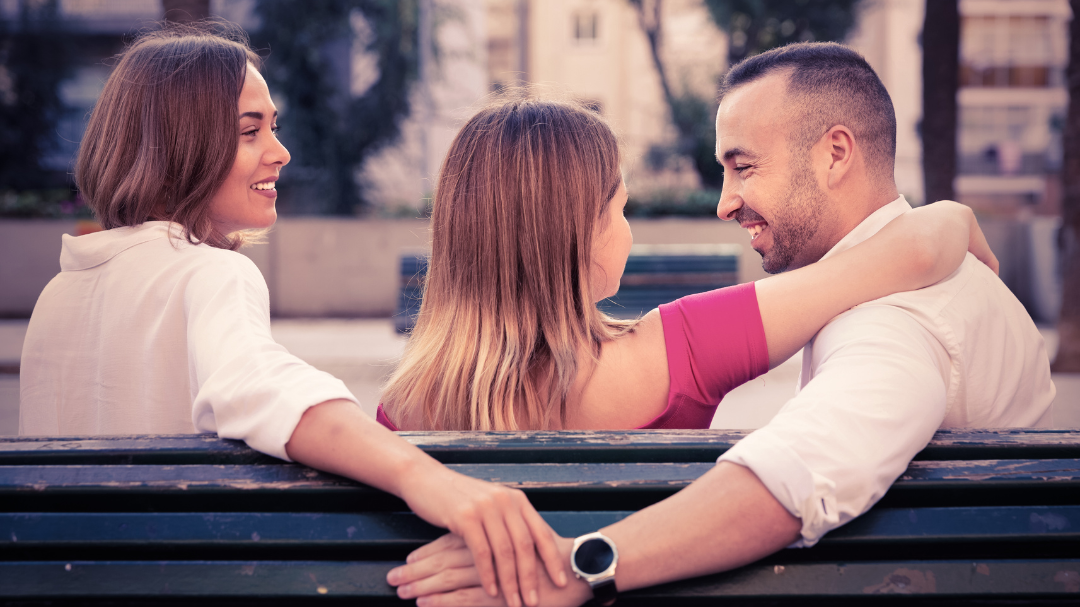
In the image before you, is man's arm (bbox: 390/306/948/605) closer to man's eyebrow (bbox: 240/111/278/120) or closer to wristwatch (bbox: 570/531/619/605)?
wristwatch (bbox: 570/531/619/605)

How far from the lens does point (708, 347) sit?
171 centimetres

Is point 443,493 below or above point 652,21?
below

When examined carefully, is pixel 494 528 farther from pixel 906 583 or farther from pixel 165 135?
pixel 165 135

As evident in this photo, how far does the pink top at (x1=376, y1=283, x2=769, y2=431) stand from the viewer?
170 cm

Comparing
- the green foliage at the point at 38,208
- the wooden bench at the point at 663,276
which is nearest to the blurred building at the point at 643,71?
the green foliage at the point at 38,208

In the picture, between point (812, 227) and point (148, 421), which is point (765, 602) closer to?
point (812, 227)

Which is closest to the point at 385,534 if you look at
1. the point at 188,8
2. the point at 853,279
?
the point at 853,279

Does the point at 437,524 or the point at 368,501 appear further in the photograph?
the point at 368,501

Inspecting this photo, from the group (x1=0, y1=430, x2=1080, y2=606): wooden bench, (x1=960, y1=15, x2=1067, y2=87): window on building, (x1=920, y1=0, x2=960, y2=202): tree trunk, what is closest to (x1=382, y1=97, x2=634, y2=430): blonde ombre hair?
(x1=0, y1=430, x2=1080, y2=606): wooden bench

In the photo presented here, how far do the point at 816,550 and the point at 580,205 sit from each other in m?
0.87

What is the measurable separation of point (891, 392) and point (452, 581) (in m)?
0.76

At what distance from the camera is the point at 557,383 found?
176 cm

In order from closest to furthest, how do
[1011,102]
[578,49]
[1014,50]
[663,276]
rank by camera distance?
1. [663,276]
2. [578,49]
3. [1014,50]
4. [1011,102]

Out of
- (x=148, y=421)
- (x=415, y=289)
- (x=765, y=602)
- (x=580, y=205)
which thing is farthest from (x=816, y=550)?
(x=415, y=289)
